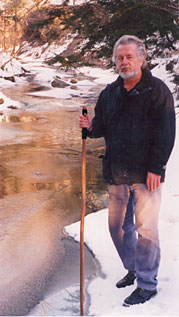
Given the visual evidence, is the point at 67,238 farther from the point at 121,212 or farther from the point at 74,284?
the point at 121,212

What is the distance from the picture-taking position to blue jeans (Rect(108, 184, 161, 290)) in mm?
3092

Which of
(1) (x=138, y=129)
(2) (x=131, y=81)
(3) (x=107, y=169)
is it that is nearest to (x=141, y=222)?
(3) (x=107, y=169)

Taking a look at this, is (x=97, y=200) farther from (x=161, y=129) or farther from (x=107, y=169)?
(x=161, y=129)

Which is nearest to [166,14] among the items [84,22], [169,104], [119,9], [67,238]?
[119,9]

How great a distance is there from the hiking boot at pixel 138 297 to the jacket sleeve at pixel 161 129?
0.94 metres

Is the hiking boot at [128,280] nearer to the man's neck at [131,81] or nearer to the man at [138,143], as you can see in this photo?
the man at [138,143]

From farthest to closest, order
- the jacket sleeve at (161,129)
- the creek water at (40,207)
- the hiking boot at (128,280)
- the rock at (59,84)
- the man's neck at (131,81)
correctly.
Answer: the rock at (59,84) → the creek water at (40,207) → the hiking boot at (128,280) → the man's neck at (131,81) → the jacket sleeve at (161,129)

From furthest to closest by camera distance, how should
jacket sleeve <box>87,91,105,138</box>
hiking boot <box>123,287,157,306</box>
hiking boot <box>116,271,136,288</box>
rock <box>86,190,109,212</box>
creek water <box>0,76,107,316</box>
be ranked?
rock <box>86,190,109,212</box>
creek water <box>0,76,107,316</box>
hiking boot <box>116,271,136,288</box>
jacket sleeve <box>87,91,105,138</box>
hiking boot <box>123,287,157,306</box>

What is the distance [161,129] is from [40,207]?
3.62 metres

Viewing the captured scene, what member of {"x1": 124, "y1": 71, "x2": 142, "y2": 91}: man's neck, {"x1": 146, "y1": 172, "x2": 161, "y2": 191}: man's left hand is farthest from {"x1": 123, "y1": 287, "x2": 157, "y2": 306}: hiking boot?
{"x1": 124, "y1": 71, "x2": 142, "y2": 91}: man's neck

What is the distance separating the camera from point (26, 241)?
4.93 metres

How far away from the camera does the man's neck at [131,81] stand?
10.1ft

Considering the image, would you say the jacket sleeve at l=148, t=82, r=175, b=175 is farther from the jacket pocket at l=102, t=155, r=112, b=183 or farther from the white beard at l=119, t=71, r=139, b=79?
the jacket pocket at l=102, t=155, r=112, b=183

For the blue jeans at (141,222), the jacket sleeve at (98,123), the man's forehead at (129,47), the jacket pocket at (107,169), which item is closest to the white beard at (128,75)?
the man's forehead at (129,47)
